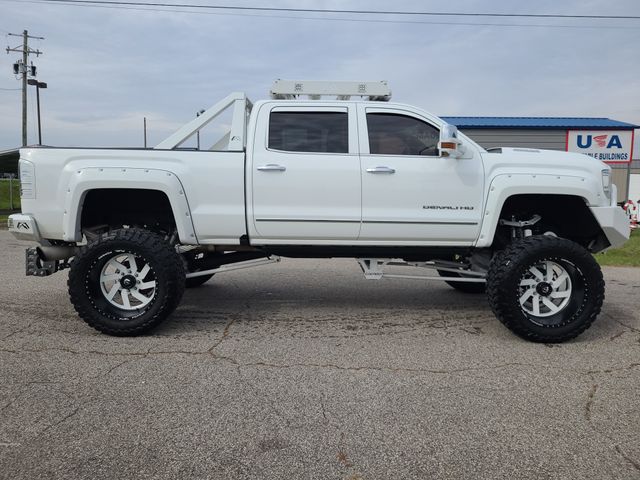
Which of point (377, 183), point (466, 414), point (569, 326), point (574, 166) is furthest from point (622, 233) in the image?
point (466, 414)

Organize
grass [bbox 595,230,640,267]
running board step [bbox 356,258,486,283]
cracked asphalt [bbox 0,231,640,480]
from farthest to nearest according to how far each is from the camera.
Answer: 1. grass [bbox 595,230,640,267]
2. running board step [bbox 356,258,486,283]
3. cracked asphalt [bbox 0,231,640,480]

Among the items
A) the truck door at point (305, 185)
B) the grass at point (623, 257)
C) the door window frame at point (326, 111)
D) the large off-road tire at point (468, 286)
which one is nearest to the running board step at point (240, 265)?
the truck door at point (305, 185)

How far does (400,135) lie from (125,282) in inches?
116

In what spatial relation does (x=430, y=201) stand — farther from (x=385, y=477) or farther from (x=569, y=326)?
(x=385, y=477)

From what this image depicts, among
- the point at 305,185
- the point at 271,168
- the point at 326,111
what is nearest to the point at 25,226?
the point at 271,168

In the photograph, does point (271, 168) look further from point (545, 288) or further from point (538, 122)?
point (538, 122)

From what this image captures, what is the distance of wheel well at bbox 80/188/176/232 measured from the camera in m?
4.90

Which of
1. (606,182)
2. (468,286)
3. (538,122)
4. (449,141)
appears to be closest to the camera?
(449,141)

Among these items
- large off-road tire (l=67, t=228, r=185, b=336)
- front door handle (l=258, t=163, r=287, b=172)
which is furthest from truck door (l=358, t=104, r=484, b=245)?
large off-road tire (l=67, t=228, r=185, b=336)

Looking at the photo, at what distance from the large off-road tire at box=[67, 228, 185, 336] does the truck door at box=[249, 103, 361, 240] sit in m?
0.89

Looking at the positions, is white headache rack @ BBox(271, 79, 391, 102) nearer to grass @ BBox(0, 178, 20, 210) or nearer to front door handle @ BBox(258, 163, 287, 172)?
front door handle @ BBox(258, 163, 287, 172)

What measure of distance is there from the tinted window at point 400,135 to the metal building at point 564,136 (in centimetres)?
1239

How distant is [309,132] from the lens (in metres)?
4.88

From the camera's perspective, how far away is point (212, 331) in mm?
4805
